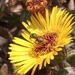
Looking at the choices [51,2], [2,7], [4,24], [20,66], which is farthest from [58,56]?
[4,24]

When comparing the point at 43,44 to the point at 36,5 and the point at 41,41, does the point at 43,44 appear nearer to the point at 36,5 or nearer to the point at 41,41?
the point at 41,41

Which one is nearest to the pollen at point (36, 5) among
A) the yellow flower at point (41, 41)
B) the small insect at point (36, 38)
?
the yellow flower at point (41, 41)

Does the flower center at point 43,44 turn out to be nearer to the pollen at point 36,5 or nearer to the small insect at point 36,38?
the small insect at point 36,38

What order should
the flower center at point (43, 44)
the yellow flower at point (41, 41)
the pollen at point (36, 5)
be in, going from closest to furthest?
the yellow flower at point (41, 41)
the flower center at point (43, 44)
the pollen at point (36, 5)

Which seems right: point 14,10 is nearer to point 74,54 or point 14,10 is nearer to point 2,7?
point 2,7

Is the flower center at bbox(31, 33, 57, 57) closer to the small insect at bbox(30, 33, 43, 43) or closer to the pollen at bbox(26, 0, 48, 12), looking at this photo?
the small insect at bbox(30, 33, 43, 43)

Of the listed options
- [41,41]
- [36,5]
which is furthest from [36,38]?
[36,5]

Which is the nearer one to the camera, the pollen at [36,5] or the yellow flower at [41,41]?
the yellow flower at [41,41]

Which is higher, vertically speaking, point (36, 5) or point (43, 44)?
point (36, 5)

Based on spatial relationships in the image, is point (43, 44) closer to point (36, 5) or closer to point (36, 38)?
point (36, 38)
